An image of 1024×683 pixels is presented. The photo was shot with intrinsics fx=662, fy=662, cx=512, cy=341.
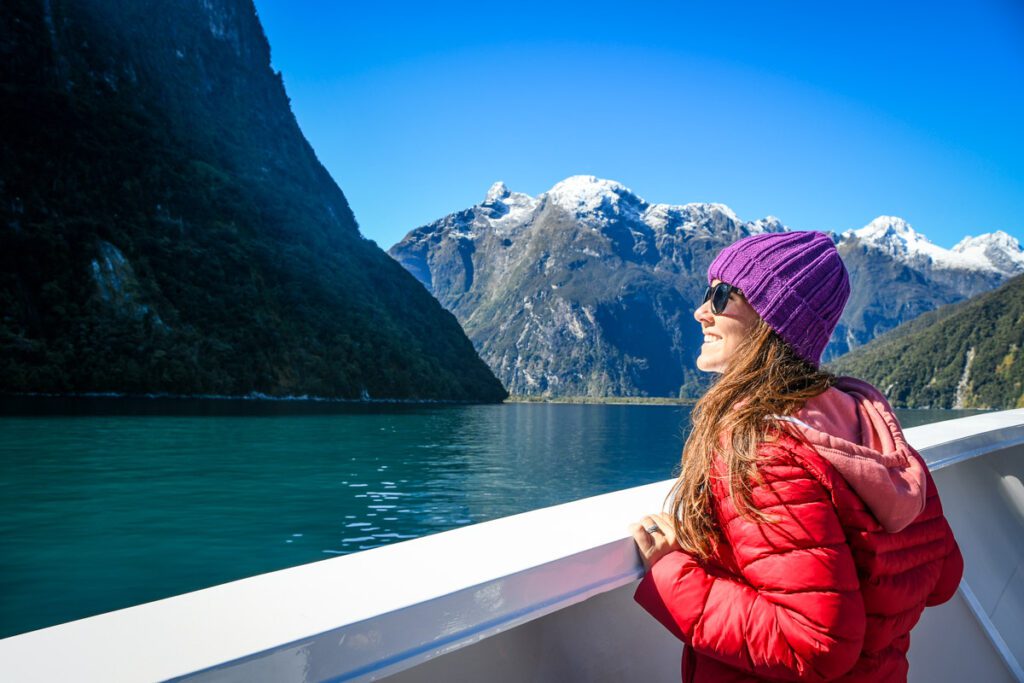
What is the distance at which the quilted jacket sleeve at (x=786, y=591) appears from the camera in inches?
41.2

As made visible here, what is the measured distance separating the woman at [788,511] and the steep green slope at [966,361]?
137 meters

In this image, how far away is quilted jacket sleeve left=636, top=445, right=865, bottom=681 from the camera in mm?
1047

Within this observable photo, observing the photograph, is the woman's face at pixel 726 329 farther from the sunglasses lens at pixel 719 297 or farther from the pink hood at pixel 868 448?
the pink hood at pixel 868 448

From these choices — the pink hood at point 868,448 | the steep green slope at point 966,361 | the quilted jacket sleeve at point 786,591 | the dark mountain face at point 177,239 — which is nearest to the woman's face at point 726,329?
the pink hood at point 868,448

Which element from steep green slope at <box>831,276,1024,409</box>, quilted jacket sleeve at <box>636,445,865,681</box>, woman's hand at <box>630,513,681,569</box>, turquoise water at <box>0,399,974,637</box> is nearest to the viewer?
quilted jacket sleeve at <box>636,445,865,681</box>

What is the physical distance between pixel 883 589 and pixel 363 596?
895 mm

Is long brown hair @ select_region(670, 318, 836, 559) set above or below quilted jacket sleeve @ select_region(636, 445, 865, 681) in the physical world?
above

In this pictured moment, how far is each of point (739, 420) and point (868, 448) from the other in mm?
229

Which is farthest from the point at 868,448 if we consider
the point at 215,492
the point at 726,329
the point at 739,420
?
the point at 215,492

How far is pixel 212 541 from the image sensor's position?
14188 mm

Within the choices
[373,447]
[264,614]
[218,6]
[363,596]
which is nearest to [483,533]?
[363,596]

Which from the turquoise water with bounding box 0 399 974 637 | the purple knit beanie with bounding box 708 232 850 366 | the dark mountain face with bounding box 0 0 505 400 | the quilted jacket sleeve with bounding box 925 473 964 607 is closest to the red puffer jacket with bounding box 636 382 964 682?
the quilted jacket sleeve with bounding box 925 473 964 607

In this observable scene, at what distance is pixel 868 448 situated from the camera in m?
1.17

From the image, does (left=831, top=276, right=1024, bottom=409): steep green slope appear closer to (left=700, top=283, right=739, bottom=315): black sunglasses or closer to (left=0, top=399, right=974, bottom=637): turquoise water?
(left=0, top=399, right=974, bottom=637): turquoise water
